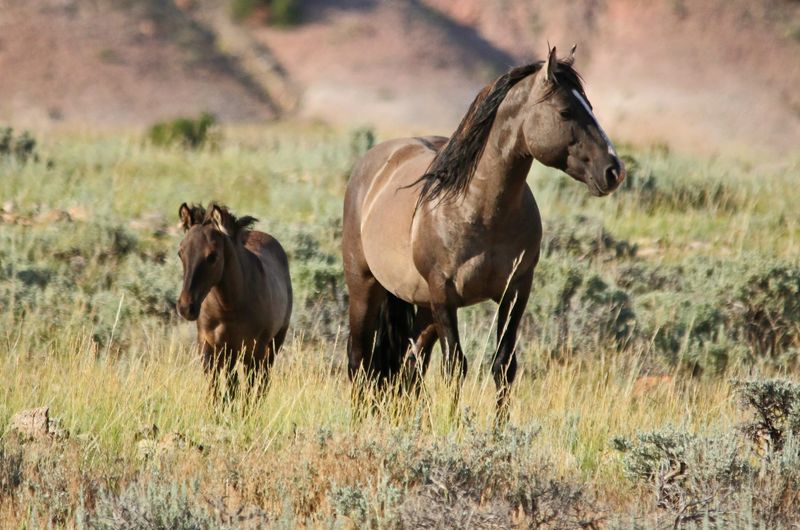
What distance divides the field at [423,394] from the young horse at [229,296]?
0.24 m

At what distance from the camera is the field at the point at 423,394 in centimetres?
500

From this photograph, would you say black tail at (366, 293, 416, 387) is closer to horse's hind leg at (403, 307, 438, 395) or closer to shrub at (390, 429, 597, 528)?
horse's hind leg at (403, 307, 438, 395)

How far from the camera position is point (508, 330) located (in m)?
6.59

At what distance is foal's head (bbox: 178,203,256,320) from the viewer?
6567 mm

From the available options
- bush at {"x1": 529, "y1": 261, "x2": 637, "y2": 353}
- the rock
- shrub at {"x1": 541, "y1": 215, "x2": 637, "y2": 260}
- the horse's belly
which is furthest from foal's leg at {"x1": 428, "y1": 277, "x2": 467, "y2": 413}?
shrub at {"x1": 541, "y1": 215, "x2": 637, "y2": 260}

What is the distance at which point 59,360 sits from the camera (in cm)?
785

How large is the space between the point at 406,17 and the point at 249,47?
8202mm

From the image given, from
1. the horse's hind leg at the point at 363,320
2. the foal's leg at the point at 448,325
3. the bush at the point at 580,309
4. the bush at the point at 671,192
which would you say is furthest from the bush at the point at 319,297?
the bush at the point at 671,192

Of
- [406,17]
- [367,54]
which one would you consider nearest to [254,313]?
[367,54]

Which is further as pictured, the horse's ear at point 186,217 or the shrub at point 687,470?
the horse's ear at point 186,217

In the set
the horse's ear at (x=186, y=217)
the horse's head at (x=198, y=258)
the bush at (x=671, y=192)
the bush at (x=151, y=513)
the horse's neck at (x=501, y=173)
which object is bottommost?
the bush at (x=151, y=513)

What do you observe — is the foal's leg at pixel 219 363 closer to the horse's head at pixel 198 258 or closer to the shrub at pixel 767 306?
the horse's head at pixel 198 258

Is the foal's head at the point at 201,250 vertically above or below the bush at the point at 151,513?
above

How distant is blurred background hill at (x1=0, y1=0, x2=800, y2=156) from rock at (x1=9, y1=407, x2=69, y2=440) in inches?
1393
